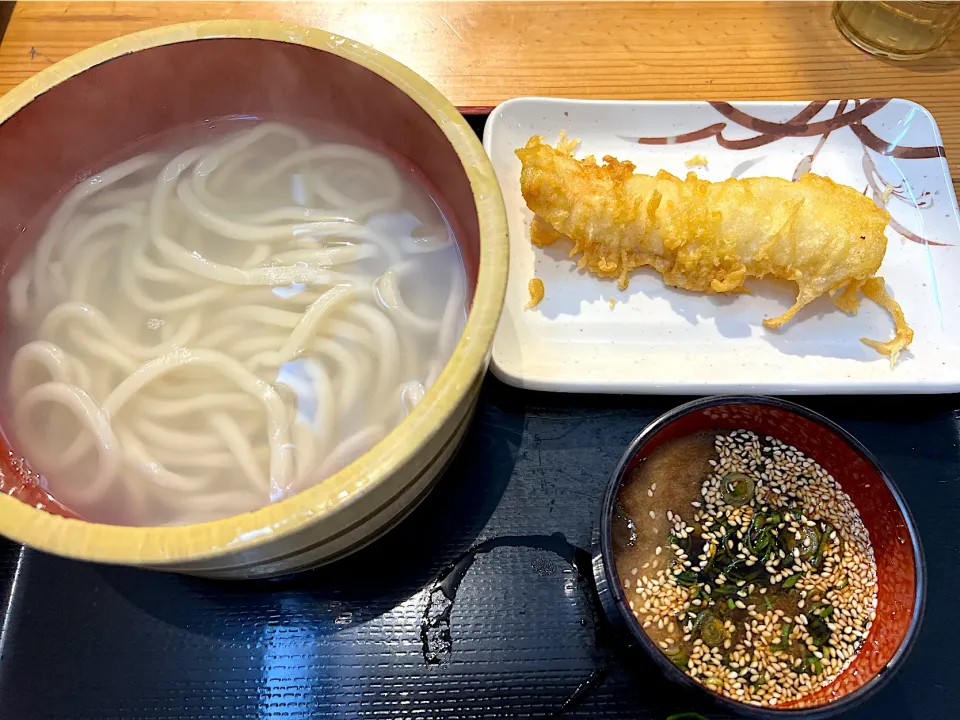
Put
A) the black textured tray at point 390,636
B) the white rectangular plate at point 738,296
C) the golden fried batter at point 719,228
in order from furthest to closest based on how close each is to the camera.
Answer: the golden fried batter at point 719,228
the white rectangular plate at point 738,296
the black textured tray at point 390,636

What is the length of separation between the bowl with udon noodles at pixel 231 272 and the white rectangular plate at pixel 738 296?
0.41 meters

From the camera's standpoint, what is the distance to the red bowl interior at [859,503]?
4.01 feet

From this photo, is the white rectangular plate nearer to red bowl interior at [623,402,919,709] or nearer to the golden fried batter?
the golden fried batter

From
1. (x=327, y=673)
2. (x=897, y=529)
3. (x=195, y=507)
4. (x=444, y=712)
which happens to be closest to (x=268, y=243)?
(x=195, y=507)

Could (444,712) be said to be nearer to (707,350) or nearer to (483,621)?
(483,621)

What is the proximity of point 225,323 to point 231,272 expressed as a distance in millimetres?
114

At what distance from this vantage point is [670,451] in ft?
4.76

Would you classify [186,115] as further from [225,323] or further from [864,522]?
[864,522]

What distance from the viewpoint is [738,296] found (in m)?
1.84

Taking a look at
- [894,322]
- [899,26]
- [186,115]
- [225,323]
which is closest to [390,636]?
[225,323]

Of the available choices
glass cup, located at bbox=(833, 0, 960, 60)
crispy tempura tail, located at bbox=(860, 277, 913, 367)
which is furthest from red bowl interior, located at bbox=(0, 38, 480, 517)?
glass cup, located at bbox=(833, 0, 960, 60)

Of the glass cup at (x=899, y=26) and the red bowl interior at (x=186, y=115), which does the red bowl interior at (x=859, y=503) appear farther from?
the glass cup at (x=899, y=26)

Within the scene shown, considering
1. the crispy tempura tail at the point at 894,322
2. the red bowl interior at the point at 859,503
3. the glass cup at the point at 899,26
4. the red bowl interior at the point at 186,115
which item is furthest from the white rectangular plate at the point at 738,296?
the red bowl interior at the point at 186,115

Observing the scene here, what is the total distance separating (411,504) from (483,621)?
11.8 inches
